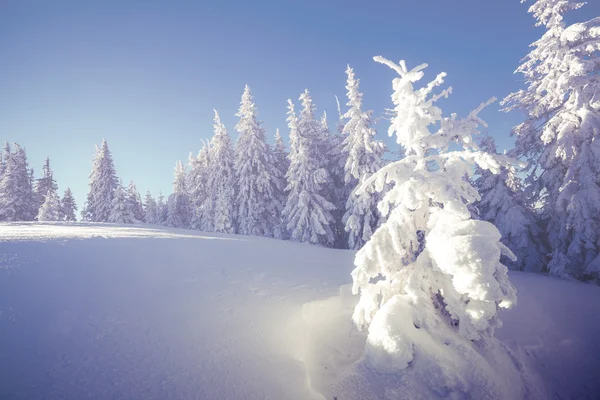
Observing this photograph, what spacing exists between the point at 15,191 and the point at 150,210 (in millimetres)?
23166

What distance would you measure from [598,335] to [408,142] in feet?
29.2

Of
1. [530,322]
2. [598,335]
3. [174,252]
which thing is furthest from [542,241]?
[174,252]

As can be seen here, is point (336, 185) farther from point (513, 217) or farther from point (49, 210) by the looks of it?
point (49, 210)

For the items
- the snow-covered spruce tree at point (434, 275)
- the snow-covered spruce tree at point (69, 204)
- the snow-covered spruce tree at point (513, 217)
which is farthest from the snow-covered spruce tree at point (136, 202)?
the snow-covered spruce tree at point (434, 275)

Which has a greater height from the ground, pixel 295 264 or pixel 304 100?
pixel 304 100

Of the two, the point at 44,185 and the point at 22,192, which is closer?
the point at 22,192

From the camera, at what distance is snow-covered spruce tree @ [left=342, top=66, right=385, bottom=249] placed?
67.2ft

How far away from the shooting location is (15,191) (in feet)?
117

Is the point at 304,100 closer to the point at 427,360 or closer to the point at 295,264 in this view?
the point at 295,264

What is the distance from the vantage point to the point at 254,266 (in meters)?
11.0

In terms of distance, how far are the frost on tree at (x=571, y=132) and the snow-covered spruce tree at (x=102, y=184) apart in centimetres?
4486

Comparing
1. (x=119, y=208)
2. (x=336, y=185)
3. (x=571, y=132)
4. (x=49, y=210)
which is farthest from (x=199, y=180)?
(x=571, y=132)

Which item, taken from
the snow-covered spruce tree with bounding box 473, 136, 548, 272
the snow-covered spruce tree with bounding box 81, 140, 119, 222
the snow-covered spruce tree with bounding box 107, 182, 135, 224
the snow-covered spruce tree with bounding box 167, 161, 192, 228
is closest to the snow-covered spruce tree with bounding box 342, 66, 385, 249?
the snow-covered spruce tree with bounding box 473, 136, 548, 272

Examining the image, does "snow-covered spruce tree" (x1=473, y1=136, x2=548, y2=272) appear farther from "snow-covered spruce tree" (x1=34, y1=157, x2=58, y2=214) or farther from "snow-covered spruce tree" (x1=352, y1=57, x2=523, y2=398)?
"snow-covered spruce tree" (x1=34, y1=157, x2=58, y2=214)
